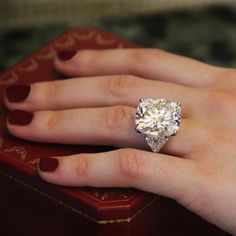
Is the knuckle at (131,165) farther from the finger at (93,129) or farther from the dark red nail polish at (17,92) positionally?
the dark red nail polish at (17,92)

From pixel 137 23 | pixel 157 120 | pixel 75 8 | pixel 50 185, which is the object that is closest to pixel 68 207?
pixel 50 185

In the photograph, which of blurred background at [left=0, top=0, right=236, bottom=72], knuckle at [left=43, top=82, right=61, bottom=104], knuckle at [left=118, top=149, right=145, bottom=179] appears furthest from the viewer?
blurred background at [left=0, top=0, right=236, bottom=72]

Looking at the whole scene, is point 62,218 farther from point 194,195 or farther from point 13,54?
point 13,54

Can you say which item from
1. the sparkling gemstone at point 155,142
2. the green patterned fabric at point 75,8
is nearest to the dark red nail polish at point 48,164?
the sparkling gemstone at point 155,142

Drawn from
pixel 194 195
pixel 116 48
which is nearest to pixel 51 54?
pixel 116 48

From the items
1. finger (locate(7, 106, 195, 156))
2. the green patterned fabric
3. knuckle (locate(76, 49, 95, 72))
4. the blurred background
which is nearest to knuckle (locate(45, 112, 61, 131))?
finger (locate(7, 106, 195, 156))

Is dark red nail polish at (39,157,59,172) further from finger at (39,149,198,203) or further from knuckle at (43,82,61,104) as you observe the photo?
knuckle at (43,82,61,104)

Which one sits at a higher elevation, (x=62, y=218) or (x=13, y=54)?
(x=13, y=54)
